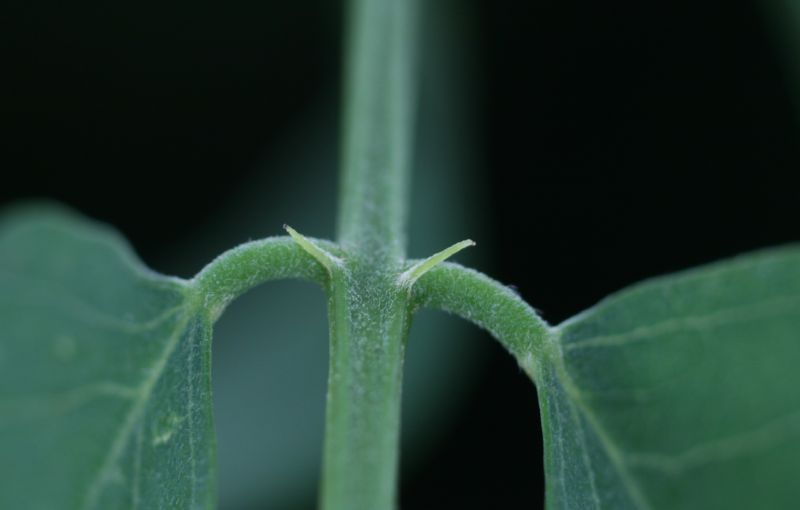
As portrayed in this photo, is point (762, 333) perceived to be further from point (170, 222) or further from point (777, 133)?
point (170, 222)

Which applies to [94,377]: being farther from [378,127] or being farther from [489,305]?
[378,127]

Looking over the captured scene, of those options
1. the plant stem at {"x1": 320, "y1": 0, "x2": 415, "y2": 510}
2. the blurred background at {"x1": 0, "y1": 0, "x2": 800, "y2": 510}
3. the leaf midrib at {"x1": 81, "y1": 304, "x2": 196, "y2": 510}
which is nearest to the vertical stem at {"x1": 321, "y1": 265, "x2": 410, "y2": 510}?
the plant stem at {"x1": 320, "y1": 0, "x2": 415, "y2": 510}

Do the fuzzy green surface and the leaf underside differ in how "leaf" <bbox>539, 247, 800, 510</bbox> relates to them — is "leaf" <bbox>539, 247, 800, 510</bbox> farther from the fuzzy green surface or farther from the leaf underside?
the fuzzy green surface

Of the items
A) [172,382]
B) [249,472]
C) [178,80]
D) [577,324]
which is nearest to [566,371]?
[577,324]

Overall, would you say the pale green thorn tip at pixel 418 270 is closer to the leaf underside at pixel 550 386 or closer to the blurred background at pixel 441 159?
the leaf underside at pixel 550 386

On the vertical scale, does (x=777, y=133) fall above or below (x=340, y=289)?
above

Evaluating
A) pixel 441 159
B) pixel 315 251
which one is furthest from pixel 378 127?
pixel 441 159
